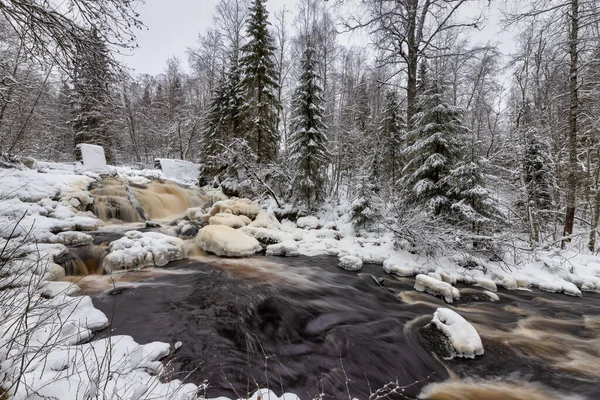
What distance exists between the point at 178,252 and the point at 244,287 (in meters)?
2.72

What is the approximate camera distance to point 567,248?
8.06 meters

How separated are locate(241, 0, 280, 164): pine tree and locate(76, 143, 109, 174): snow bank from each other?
25.5 feet

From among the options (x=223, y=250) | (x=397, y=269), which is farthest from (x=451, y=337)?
(x=223, y=250)

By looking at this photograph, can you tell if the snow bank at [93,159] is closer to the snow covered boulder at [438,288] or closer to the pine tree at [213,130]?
the pine tree at [213,130]

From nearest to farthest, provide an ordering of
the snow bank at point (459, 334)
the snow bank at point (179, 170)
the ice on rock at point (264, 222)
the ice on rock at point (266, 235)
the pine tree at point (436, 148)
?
the snow bank at point (459, 334), the pine tree at point (436, 148), the ice on rock at point (266, 235), the ice on rock at point (264, 222), the snow bank at point (179, 170)

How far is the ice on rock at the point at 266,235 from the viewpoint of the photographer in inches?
371

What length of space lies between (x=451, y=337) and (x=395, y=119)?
1466 cm

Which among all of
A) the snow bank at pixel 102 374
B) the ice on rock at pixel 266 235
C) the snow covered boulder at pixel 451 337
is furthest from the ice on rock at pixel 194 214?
the snow covered boulder at pixel 451 337

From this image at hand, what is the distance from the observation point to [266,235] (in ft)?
31.1

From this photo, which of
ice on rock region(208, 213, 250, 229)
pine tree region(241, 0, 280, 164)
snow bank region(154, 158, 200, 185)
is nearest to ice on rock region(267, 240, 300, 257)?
ice on rock region(208, 213, 250, 229)

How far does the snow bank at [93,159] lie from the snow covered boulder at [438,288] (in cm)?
1503

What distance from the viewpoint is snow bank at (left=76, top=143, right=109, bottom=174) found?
43.2ft

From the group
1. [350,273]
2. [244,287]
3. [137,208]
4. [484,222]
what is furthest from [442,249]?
[137,208]

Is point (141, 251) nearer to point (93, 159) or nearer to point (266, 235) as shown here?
point (266, 235)
